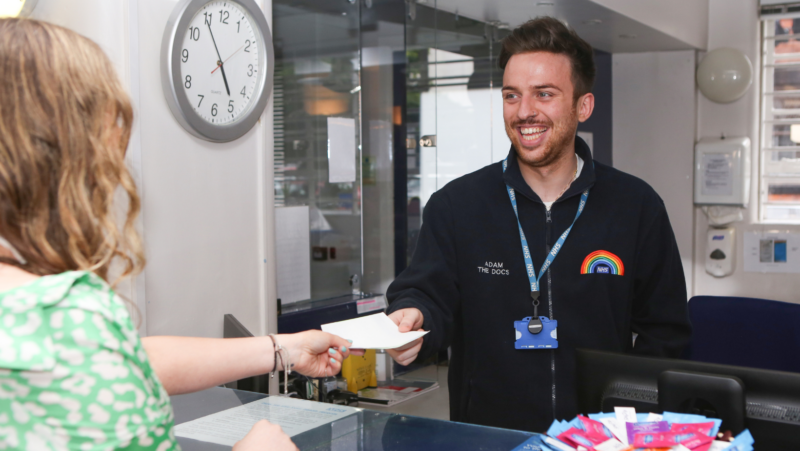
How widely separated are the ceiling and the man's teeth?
5.02 feet

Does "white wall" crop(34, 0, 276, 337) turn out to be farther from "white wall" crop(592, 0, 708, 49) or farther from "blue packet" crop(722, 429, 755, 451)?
"white wall" crop(592, 0, 708, 49)

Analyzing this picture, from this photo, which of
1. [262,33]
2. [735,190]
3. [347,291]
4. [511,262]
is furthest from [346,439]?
[735,190]

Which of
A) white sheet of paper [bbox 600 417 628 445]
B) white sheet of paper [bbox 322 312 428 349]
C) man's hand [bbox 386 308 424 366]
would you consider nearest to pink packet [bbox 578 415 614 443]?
white sheet of paper [bbox 600 417 628 445]

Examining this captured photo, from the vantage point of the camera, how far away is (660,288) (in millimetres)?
1952

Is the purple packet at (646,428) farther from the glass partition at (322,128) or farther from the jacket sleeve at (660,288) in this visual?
the glass partition at (322,128)

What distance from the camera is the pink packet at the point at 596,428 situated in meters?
1.14

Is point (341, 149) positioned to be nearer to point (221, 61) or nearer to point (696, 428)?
point (221, 61)

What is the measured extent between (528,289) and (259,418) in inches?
31.3

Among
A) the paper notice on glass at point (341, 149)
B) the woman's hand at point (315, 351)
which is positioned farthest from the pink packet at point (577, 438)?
the paper notice on glass at point (341, 149)

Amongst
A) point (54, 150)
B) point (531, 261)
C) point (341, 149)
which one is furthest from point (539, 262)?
point (341, 149)

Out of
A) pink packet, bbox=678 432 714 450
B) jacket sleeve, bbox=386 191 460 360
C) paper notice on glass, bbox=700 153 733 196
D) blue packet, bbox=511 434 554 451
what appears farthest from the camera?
paper notice on glass, bbox=700 153 733 196

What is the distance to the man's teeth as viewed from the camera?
1948 mm

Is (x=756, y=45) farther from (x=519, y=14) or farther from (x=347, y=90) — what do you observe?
(x=347, y=90)

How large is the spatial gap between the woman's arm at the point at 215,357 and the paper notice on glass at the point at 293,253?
1.73 m
